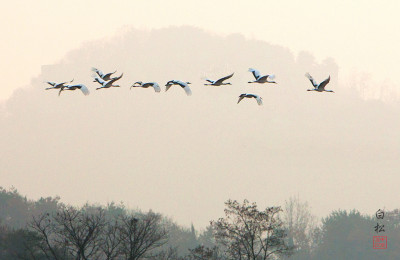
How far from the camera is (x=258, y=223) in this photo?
68.8m

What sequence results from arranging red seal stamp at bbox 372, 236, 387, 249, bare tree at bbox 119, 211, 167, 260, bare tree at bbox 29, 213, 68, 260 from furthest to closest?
1. red seal stamp at bbox 372, 236, 387, 249
2. bare tree at bbox 119, 211, 167, 260
3. bare tree at bbox 29, 213, 68, 260

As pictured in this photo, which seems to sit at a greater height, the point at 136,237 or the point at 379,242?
the point at 379,242

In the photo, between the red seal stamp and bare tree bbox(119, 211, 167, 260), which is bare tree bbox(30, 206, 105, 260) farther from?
the red seal stamp

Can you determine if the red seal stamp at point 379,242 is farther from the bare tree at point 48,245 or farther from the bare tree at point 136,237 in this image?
the bare tree at point 136,237

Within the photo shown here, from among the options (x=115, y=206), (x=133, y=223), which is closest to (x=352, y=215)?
(x=115, y=206)

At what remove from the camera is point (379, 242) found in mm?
130750

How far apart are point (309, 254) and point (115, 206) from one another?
149ft

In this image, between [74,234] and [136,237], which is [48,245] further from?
[136,237]

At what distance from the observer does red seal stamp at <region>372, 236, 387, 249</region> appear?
130750mm

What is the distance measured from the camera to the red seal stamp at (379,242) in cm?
13075

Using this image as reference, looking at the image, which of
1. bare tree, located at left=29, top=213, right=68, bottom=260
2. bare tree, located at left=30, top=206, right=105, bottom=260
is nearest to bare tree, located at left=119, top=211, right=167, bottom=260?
bare tree, located at left=30, top=206, right=105, bottom=260

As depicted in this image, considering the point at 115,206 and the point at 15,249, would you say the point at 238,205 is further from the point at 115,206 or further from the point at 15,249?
the point at 115,206

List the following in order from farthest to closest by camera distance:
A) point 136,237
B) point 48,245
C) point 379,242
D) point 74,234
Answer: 1. point 379,242
2. point 136,237
3. point 74,234
4. point 48,245

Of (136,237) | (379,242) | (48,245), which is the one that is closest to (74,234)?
(48,245)
